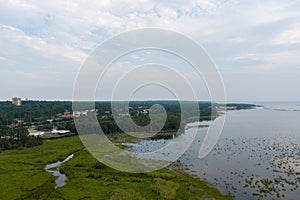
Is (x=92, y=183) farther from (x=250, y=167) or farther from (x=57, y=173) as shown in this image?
(x=250, y=167)

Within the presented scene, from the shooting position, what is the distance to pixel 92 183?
17641 mm

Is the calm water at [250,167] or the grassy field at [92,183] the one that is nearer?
the grassy field at [92,183]

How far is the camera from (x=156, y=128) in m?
45.6

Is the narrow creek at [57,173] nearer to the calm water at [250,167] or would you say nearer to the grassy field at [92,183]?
the grassy field at [92,183]

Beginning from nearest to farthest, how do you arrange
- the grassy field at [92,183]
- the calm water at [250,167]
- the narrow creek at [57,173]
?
1. the grassy field at [92,183]
2. the calm water at [250,167]
3. the narrow creek at [57,173]

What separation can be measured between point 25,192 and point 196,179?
1243cm

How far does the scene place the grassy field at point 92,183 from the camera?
1530cm

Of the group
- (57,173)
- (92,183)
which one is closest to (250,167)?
(92,183)

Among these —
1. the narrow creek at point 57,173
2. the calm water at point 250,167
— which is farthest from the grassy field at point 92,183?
the calm water at point 250,167

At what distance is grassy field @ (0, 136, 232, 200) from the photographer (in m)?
15.3

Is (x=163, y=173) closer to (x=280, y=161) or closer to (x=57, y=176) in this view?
(x=57, y=176)

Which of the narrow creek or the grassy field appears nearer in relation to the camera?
the grassy field

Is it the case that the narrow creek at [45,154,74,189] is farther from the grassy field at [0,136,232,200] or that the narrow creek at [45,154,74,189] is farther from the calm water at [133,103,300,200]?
the calm water at [133,103,300,200]

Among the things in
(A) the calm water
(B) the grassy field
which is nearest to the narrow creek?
(B) the grassy field
